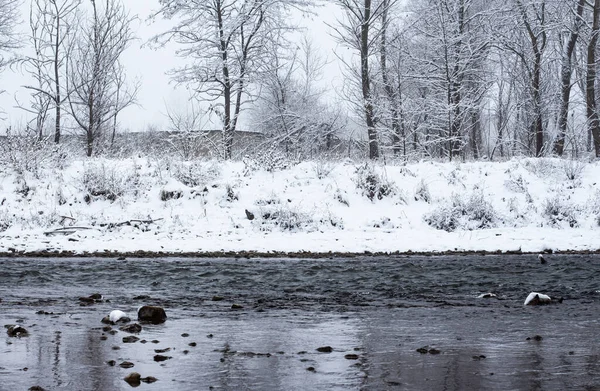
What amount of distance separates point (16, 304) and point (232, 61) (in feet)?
59.7

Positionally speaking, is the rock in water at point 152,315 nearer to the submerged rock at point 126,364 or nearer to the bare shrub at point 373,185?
the submerged rock at point 126,364

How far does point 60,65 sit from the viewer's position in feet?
83.9

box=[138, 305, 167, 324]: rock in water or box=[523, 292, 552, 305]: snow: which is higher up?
box=[523, 292, 552, 305]: snow

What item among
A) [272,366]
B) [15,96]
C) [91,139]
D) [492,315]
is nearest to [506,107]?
[91,139]

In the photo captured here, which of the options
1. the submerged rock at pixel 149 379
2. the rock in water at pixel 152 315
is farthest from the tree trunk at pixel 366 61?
the submerged rock at pixel 149 379

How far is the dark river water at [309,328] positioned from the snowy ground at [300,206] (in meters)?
3.72

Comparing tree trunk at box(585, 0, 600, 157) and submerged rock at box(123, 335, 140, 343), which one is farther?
tree trunk at box(585, 0, 600, 157)

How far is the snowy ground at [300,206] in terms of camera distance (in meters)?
15.3

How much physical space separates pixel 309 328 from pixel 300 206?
1130 centimetres

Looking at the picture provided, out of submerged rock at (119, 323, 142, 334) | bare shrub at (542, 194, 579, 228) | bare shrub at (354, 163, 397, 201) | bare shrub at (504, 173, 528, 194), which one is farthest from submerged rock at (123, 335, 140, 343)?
bare shrub at (504, 173, 528, 194)

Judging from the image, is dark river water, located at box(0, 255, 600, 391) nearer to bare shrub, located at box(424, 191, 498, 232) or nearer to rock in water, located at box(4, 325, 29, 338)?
rock in water, located at box(4, 325, 29, 338)

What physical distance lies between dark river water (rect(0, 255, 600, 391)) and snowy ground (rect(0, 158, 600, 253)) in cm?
372

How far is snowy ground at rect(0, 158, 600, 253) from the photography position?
601 inches

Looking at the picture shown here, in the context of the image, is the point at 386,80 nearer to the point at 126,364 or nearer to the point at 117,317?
the point at 117,317
